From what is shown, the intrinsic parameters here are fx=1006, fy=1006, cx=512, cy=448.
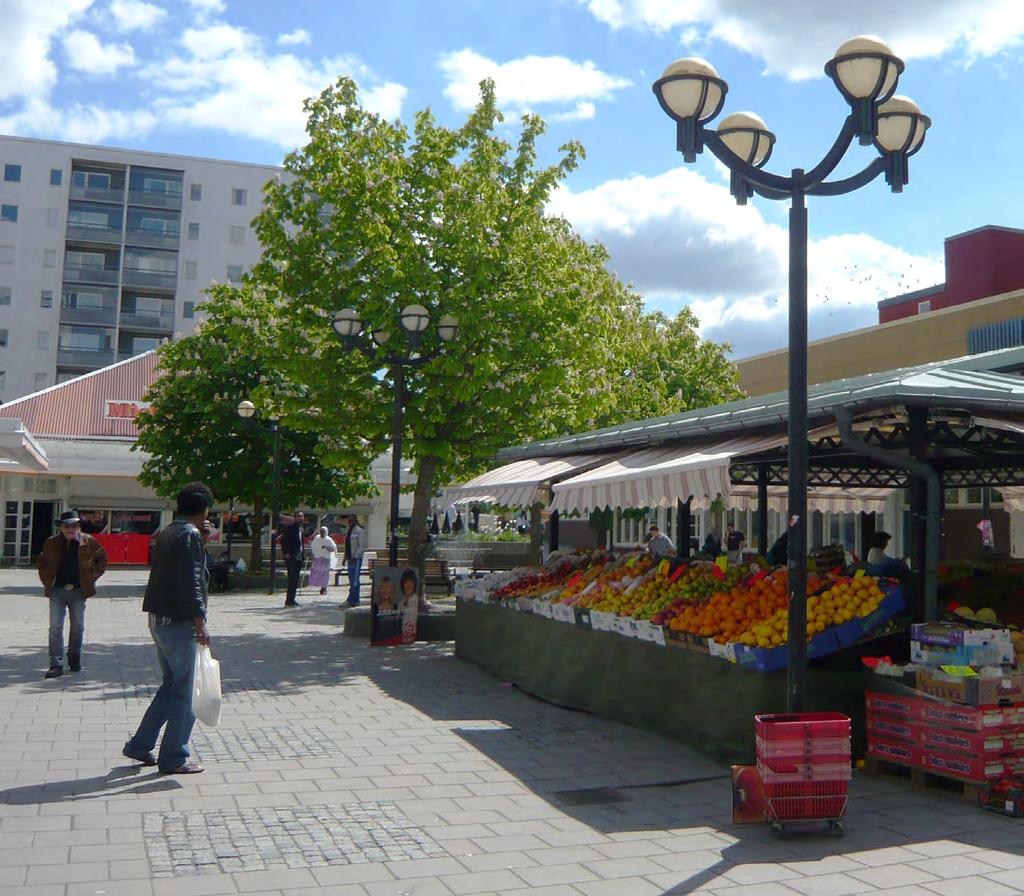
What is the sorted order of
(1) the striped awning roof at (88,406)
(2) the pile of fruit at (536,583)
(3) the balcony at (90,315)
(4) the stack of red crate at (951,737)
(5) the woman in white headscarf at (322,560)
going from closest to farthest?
(4) the stack of red crate at (951,737) → (2) the pile of fruit at (536,583) → (5) the woman in white headscarf at (322,560) → (1) the striped awning roof at (88,406) → (3) the balcony at (90,315)

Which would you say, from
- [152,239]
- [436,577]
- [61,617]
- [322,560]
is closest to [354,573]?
[322,560]

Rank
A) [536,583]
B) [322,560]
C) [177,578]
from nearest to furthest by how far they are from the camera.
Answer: [177,578] < [536,583] < [322,560]

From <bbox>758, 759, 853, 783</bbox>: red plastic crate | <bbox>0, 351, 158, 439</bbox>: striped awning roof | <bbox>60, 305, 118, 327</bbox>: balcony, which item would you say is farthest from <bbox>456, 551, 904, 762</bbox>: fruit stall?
<bbox>60, 305, 118, 327</bbox>: balcony

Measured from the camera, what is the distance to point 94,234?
6694 cm

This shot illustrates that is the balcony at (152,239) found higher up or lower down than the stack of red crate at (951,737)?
higher up

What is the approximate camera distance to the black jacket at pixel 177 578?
7.14 meters

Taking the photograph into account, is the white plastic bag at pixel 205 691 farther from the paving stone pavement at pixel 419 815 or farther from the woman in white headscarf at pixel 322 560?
the woman in white headscarf at pixel 322 560

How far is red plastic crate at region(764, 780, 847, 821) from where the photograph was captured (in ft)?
19.2

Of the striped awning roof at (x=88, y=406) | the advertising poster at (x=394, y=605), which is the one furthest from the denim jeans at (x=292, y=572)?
the striped awning roof at (x=88, y=406)

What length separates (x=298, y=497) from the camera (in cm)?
2861

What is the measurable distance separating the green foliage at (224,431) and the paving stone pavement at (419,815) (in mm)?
17702

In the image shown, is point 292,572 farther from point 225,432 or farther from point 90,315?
point 90,315

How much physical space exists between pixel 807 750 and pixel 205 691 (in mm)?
4172

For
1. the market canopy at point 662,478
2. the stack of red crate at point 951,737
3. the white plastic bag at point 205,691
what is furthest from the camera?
the market canopy at point 662,478
